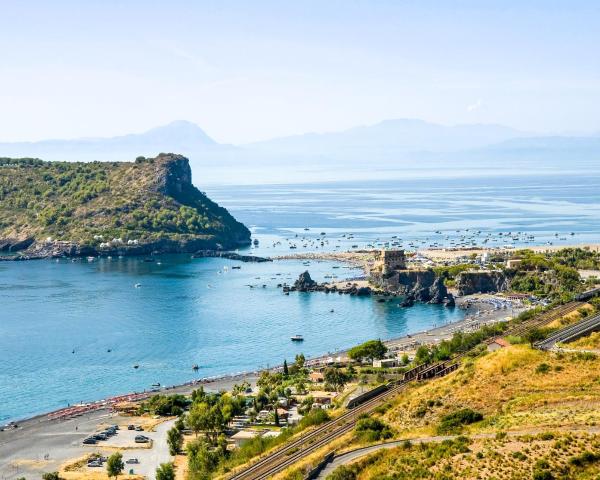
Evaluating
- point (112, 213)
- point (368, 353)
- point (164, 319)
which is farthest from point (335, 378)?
point (112, 213)

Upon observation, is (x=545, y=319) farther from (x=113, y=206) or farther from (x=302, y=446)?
(x=113, y=206)

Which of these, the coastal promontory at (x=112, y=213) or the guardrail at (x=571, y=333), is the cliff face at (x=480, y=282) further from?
the coastal promontory at (x=112, y=213)

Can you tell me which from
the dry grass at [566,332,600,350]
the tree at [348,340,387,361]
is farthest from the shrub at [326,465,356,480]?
the tree at [348,340,387,361]

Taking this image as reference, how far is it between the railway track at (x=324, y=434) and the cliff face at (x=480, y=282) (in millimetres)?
48923

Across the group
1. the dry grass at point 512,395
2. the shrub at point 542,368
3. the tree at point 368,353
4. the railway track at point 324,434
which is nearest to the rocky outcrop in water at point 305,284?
the tree at point 368,353

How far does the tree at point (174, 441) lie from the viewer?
1998 inches

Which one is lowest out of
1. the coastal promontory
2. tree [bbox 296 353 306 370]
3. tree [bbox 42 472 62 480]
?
tree [bbox 42 472 62 480]

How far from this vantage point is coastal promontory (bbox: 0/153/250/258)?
154 m

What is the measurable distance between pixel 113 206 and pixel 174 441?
120 metres

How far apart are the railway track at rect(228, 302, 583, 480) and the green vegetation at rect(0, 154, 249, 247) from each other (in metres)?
104

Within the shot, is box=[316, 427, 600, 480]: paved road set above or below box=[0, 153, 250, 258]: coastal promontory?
below

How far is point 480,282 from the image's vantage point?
107812mm

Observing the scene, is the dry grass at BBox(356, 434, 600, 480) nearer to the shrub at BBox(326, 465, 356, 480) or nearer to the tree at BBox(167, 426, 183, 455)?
the shrub at BBox(326, 465, 356, 480)

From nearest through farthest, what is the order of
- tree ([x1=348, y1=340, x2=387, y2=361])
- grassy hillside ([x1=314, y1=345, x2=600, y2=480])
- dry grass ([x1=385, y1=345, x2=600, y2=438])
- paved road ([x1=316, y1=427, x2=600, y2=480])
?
grassy hillside ([x1=314, y1=345, x2=600, y2=480]) → paved road ([x1=316, y1=427, x2=600, y2=480]) → dry grass ([x1=385, y1=345, x2=600, y2=438]) → tree ([x1=348, y1=340, x2=387, y2=361])
